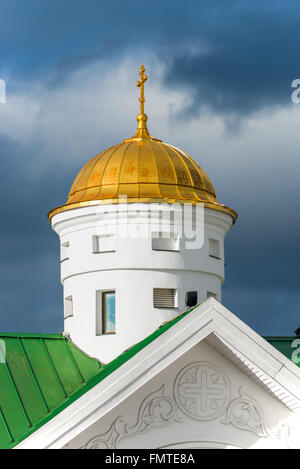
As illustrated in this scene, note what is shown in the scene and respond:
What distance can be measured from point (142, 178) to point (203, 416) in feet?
27.4

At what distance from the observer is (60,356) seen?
2553cm

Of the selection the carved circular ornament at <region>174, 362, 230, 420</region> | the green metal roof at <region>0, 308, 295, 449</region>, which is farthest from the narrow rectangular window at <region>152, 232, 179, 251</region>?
the carved circular ornament at <region>174, 362, 230, 420</region>

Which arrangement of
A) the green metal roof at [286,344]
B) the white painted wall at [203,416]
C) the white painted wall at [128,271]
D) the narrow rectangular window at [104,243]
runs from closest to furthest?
the white painted wall at [203,416] → the green metal roof at [286,344] → the white painted wall at [128,271] → the narrow rectangular window at [104,243]

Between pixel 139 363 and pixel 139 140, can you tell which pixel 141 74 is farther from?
pixel 139 363

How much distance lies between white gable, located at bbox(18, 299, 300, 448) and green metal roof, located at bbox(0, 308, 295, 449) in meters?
0.86

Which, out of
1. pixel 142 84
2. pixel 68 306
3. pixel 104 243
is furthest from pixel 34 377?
pixel 142 84

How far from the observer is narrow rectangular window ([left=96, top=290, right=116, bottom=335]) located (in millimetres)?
27234

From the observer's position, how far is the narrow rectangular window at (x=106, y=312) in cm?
2723

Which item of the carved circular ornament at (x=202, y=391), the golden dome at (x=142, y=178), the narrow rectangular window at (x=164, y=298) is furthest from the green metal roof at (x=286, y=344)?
the carved circular ornament at (x=202, y=391)

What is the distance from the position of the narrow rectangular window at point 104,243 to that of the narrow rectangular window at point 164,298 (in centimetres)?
158

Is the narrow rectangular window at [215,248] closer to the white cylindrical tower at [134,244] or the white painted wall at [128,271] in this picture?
the white cylindrical tower at [134,244]

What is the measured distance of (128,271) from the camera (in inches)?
1074
